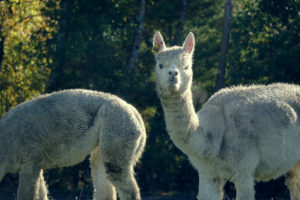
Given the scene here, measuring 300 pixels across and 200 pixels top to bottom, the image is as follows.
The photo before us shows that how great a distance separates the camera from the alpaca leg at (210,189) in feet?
23.7

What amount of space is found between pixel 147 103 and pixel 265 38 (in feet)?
13.9

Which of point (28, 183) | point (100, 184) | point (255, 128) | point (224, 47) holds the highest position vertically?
point (224, 47)

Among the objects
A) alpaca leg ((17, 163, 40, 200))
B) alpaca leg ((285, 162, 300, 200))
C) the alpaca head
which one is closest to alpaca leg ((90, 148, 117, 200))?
alpaca leg ((17, 163, 40, 200))

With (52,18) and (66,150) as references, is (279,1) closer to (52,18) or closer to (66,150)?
(52,18)

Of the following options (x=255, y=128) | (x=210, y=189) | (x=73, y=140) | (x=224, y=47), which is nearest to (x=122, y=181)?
(x=73, y=140)

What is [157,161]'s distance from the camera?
16.3 meters

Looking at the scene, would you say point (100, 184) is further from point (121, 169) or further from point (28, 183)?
point (28, 183)

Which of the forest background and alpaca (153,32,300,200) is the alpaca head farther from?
the forest background

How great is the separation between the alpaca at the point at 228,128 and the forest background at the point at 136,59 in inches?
285

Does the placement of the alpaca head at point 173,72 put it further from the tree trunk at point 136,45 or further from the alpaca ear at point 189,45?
the tree trunk at point 136,45

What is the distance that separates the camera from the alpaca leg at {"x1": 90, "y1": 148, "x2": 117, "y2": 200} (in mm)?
8688

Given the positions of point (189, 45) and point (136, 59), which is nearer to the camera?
point (189, 45)

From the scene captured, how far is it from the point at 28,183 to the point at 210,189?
9.46 feet

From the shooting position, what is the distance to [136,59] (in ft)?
54.8
